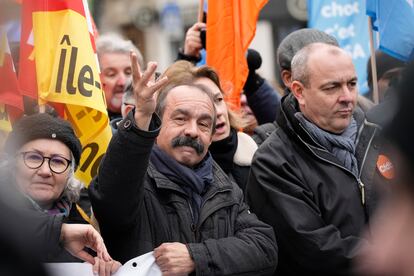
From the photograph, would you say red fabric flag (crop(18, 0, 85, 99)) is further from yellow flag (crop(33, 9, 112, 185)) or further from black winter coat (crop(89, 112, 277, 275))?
black winter coat (crop(89, 112, 277, 275))

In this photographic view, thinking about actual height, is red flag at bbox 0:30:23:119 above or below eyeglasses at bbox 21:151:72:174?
above

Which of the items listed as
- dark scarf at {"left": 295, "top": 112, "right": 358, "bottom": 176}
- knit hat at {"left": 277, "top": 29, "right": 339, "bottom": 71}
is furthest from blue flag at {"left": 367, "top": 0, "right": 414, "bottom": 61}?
dark scarf at {"left": 295, "top": 112, "right": 358, "bottom": 176}

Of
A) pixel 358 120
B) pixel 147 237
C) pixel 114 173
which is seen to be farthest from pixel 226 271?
pixel 358 120

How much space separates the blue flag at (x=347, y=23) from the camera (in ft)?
23.3

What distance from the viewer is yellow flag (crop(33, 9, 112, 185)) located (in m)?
4.48

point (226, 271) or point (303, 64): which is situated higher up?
point (303, 64)

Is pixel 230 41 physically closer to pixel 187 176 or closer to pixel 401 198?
pixel 187 176

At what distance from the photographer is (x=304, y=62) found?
4.41m

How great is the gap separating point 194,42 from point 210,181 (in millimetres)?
2067

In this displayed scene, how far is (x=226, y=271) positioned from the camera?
3.41m

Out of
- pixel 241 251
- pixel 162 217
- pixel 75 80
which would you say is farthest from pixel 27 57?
pixel 241 251

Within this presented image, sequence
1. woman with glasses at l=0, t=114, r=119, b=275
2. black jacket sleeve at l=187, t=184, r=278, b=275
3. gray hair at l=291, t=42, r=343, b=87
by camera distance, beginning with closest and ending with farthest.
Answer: black jacket sleeve at l=187, t=184, r=278, b=275 < woman with glasses at l=0, t=114, r=119, b=275 < gray hair at l=291, t=42, r=343, b=87

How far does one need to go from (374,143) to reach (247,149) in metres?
0.81

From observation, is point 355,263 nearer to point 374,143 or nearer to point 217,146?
point 374,143
